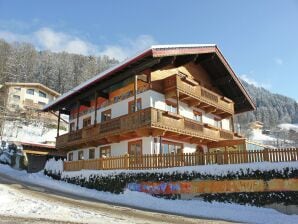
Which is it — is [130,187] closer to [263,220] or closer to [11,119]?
[263,220]

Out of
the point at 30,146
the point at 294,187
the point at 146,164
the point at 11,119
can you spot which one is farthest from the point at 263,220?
the point at 11,119

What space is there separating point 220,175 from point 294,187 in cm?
356

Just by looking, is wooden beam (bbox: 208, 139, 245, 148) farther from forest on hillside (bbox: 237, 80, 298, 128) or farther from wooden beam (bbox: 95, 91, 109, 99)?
forest on hillside (bbox: 237, 80, 298, 128)

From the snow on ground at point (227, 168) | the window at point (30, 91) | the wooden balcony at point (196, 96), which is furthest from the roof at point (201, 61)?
the window at point (30, 91)

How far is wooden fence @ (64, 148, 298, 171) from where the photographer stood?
15820 millimetres

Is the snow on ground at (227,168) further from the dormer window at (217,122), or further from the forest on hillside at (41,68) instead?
the forest on hillside at (41,68)

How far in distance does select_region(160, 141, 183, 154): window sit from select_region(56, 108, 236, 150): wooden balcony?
1.70 feet

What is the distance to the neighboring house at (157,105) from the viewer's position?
22266 millimetres

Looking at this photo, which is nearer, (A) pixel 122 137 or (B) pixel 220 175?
(B) pixel 220 175

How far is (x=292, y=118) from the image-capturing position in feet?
526

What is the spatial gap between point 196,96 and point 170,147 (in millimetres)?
4732

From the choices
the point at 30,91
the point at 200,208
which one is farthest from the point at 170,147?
the point at 30,91

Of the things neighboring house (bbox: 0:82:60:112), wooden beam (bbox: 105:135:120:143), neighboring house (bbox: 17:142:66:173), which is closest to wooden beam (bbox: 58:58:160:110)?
wooden beam (bbox: 105:135:120:143)

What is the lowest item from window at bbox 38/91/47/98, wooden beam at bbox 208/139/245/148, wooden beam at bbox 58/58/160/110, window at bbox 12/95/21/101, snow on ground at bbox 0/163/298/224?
snow on ground at bbox 0/163/298/224
